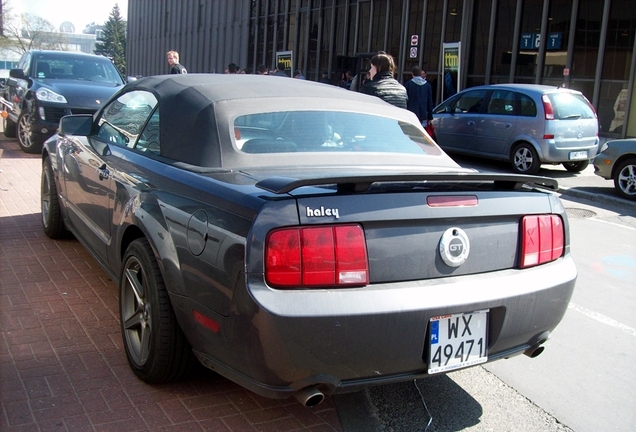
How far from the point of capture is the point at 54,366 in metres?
3.76

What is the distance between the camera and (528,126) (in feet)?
41.9

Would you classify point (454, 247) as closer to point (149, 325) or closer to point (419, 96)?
point (149, 325)

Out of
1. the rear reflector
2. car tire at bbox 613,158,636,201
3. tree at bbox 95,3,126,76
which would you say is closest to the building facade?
car tire at bbox 613,158,636,201

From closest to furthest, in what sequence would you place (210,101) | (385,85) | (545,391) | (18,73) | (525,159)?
(210,101), (545,391), (385,85), (18,73), (525,159)

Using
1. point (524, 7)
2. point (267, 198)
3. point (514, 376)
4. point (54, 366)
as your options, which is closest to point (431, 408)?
point (514, 376)

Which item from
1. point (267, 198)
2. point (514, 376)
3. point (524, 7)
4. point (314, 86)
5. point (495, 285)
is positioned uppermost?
point (524, 7)

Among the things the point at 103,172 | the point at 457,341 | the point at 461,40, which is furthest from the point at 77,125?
the point at 461,40

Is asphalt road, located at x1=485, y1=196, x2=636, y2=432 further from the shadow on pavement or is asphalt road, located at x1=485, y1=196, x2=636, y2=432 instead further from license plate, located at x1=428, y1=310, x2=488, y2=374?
license plate, located at x1=428, y1=310, x2=488, y2=374

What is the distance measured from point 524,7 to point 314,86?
18199 mm

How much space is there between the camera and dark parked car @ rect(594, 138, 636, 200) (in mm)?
10719

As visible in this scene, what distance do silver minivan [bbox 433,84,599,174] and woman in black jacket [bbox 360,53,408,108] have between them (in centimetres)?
517

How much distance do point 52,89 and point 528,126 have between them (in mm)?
8738

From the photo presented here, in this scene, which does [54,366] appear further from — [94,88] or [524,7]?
[524,7]

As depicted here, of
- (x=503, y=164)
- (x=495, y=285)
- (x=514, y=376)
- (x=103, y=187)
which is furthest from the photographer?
(x=503, y=164)
